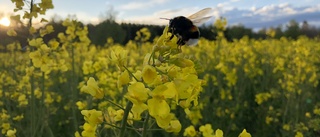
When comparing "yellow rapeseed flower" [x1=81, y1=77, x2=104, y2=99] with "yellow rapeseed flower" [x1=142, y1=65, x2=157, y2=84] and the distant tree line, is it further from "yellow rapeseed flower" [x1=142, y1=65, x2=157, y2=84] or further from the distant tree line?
the distant tree line

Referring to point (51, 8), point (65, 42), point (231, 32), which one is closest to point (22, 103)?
point (65, 42)

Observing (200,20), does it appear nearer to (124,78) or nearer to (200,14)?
(200,14)

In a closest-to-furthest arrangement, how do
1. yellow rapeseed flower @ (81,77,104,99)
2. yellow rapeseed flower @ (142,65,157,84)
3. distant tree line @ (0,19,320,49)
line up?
yellow rapeseed flower @ (142,65,157,84) → yellow rapeseed flower @ (81,77,104,99) → distant tree line @ (0,19,320,49)

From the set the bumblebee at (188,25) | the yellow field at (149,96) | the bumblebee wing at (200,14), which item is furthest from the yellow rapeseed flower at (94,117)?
the bumblebee wing at (200,14)

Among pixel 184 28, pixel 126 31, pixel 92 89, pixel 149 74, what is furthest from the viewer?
pixel 126 31

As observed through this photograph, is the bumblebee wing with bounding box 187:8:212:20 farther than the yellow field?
→ Yes

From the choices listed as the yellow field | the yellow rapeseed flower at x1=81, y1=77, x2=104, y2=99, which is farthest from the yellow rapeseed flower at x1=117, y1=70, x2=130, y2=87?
the yellow rapeseed flower at x1=81, y1=77, x2=104, y2=99

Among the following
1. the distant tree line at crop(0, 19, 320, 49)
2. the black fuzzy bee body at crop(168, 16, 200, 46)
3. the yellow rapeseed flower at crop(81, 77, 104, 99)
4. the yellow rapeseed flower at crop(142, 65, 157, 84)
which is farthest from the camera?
the distant tree line at crop(0, 19, 320, 49)

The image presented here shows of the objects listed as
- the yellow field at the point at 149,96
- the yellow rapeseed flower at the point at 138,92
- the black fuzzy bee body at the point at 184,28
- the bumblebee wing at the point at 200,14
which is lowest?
the yellow field at the point at 149,96

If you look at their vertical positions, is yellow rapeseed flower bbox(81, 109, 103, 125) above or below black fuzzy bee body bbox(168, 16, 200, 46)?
below

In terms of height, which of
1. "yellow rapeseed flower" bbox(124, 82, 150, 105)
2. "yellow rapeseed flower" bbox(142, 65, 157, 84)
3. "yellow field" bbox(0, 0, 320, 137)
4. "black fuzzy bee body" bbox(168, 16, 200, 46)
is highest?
"black fuzzy bee body" bbox(168, 16, 200, 46)

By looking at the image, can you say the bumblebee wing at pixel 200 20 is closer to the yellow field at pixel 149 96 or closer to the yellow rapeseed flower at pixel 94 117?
the yellow field at pixel 149 96

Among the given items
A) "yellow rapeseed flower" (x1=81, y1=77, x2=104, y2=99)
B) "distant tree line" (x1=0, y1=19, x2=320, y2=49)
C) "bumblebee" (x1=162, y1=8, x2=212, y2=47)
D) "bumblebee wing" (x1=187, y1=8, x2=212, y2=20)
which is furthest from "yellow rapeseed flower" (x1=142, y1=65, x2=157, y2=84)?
"distant tree line" (x1=0, y1=19, x2=320, y2=49)

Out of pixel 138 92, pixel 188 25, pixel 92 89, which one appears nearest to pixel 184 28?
pixel 188 25
